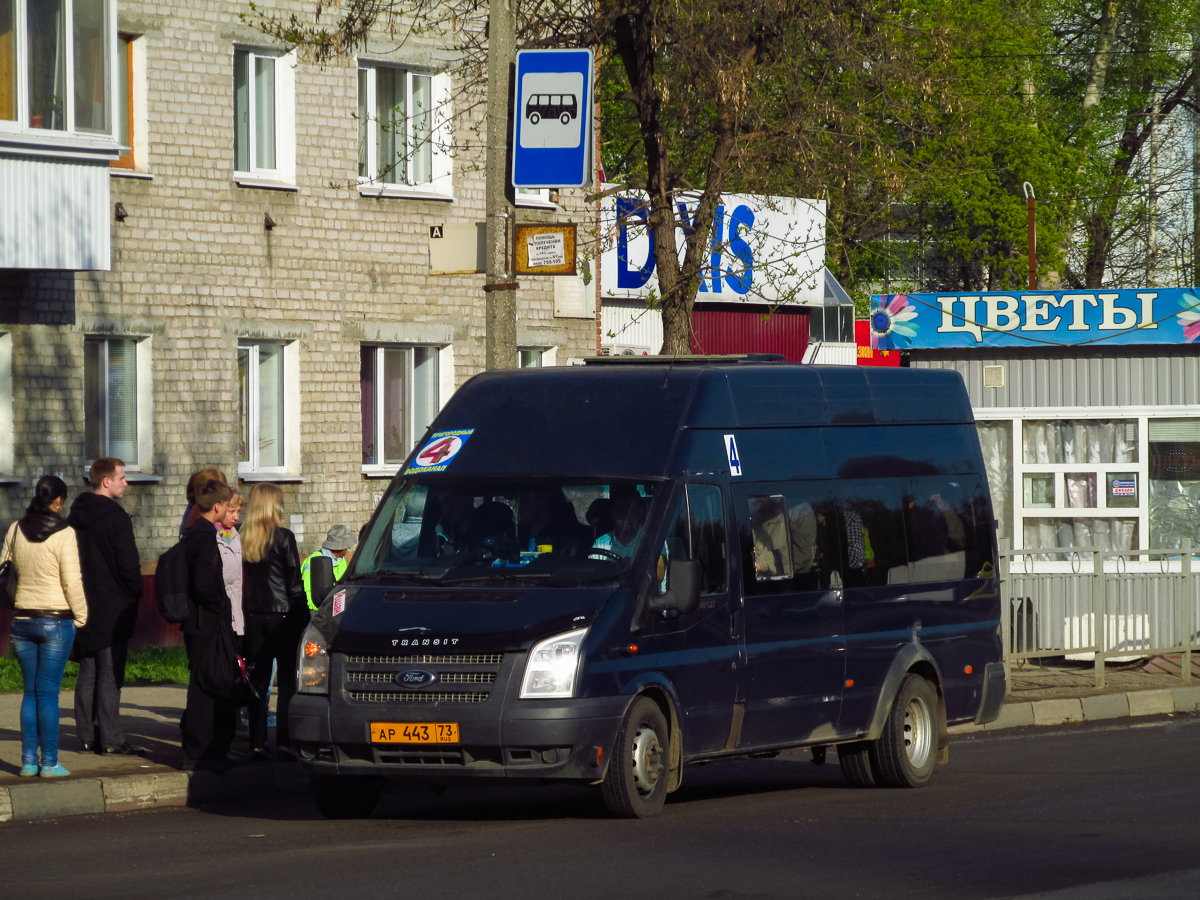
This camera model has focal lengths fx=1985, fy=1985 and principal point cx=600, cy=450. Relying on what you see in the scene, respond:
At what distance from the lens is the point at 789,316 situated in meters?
33.8

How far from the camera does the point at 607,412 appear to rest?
35.1ft

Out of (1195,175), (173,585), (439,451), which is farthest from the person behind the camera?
(1195,175)

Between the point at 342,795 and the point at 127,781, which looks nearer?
the point at 342,795

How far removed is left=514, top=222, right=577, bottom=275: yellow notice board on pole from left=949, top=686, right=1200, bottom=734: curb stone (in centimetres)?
499

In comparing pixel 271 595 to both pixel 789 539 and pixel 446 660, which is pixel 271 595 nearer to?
pixel 446 660

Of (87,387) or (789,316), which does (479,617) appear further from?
(789,316)

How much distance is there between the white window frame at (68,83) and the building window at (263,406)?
4.05 m

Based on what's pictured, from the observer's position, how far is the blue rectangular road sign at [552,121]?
44.8 ft

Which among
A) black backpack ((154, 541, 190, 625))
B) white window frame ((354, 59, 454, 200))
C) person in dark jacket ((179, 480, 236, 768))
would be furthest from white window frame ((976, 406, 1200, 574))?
black backpack ((154, 541, 190, 625))

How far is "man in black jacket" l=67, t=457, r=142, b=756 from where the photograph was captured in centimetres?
1191

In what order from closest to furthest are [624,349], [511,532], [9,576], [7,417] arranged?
[511,532] < [9,576] < [7,417] < [624,349]

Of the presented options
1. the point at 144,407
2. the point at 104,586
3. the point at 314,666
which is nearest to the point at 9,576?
the point at 104,586

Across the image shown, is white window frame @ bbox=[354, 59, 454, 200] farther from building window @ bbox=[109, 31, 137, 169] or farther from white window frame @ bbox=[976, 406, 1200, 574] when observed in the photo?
white window frame @ bbox=[976, 406, 1200, 574]

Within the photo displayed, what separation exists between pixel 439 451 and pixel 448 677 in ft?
5.31
